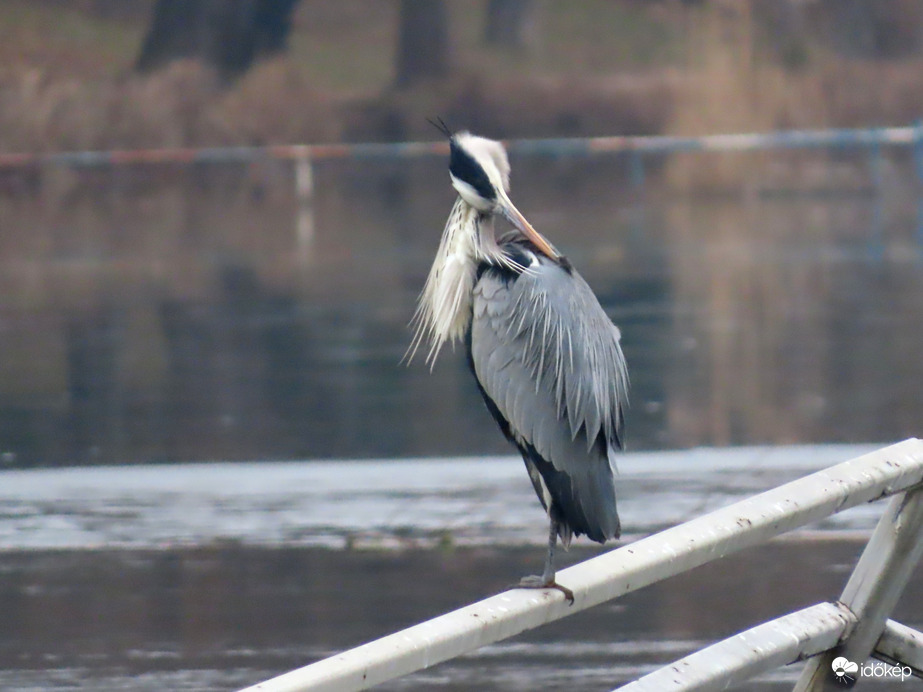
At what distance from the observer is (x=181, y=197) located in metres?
21.7

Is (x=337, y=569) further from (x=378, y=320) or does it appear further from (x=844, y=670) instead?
(x=378, y=320)

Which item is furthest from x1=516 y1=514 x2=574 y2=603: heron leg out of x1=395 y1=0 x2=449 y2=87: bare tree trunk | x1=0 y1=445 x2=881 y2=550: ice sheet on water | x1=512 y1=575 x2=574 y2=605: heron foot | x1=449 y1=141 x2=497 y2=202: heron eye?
x1=395 y1=0 x2=449 y2=87: bare tree trunk

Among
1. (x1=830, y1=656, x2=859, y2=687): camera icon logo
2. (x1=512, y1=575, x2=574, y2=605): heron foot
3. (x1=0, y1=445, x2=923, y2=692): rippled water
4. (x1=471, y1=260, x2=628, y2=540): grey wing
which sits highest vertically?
(x1=471, y1=260, x2=628, y2=540): grey wing

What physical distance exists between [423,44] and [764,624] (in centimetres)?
2910

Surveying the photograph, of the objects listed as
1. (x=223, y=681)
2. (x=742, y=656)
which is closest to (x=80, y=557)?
(x=223, y=681)

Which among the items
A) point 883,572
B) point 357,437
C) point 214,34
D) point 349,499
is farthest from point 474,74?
point 883,572

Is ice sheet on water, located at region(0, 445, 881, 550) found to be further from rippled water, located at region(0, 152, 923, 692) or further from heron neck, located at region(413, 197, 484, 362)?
heron neck, located at region(413, 197, 484, 362)

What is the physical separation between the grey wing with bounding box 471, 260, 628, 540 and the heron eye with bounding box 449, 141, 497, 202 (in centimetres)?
20

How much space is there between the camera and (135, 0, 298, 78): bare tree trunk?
30.6 m

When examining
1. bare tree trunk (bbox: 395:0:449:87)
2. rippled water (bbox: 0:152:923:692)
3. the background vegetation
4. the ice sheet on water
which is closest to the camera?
rippled water (bbox: 0:152:923:692)

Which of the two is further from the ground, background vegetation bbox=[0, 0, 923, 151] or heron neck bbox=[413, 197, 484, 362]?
background vegetation bbox=[0, 0, 923, 151]

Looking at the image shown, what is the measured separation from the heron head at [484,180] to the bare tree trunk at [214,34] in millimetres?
26639

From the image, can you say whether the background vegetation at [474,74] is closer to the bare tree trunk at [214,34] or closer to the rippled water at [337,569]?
the bare tree trunk at [214,34]

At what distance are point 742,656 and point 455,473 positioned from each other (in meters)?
3.91
